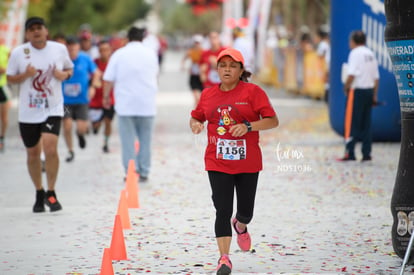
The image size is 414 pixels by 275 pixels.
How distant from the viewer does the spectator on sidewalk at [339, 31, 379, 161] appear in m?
13.5

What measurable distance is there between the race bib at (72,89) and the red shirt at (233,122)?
801 cm

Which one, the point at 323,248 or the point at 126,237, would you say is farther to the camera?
the point at 126,237

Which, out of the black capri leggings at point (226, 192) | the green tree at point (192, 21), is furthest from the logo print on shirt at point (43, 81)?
the green tree at point (192, 21)

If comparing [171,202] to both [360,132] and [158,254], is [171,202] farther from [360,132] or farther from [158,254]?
[360,132]

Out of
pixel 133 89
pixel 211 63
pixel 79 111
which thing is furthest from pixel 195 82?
pixel 133 89

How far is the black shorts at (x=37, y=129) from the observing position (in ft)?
31.5

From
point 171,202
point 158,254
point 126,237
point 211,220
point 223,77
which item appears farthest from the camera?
point 171,202

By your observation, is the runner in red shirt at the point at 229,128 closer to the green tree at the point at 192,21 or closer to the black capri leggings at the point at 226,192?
the black capri leggings at the point at 226,192

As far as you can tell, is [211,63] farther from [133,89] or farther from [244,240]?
[244,240]

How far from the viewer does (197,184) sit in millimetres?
11867

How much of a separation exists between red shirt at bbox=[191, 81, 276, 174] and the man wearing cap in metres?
3.14

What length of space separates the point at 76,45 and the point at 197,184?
4.05m

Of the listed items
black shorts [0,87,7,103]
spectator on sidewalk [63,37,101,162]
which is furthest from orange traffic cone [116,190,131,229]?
black shorts [0,87,7,103]

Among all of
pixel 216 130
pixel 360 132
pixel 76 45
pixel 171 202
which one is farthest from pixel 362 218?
pixel 76 45
